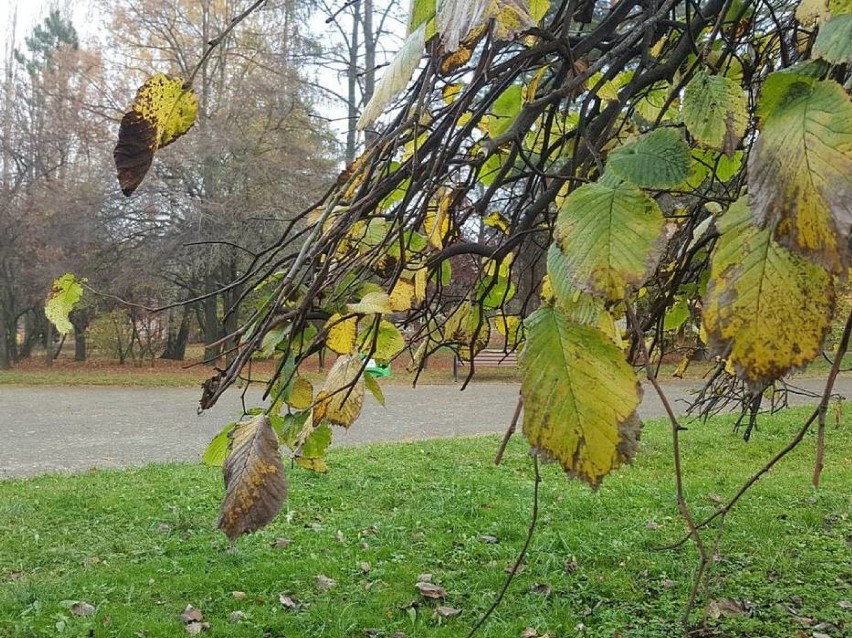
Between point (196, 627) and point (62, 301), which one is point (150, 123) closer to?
point (62, 301)

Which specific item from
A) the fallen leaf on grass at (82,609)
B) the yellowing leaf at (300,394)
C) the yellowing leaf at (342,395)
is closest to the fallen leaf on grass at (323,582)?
the fallen leaf on grass at (82,609)

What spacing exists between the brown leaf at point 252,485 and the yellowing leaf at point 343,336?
7.8 inches

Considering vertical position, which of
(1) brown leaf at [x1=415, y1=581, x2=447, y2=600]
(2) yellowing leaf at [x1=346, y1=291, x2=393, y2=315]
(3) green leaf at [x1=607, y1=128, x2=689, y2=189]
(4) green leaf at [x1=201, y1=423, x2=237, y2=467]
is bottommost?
(1) brown leaf at [x1=415, y1=581, x2=447, y2=600]

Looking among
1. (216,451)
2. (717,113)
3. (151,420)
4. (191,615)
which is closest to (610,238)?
(717,113)

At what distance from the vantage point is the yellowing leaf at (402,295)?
0.74 meters

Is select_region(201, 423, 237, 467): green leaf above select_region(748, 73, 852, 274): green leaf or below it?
below

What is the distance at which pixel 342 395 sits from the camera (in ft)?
2.33

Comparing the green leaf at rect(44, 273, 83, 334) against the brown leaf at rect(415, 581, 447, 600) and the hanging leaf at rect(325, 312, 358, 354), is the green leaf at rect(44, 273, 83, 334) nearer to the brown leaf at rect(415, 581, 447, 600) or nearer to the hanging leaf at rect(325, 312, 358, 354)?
the hanging leaf at rect(325, 312, 358, 354)

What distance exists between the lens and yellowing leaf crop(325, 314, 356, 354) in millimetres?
723

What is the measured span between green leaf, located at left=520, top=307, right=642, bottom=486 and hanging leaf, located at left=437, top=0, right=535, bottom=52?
0.62ft

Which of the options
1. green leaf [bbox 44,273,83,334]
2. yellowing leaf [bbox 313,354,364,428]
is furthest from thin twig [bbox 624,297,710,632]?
green leaf [bbox 44,273,83,334]

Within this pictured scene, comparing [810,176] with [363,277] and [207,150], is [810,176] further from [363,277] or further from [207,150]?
[207,150]

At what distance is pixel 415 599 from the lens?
3.45 m

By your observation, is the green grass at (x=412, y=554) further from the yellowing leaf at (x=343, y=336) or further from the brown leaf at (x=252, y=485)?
the brown leaf at (x=252, y=485)
